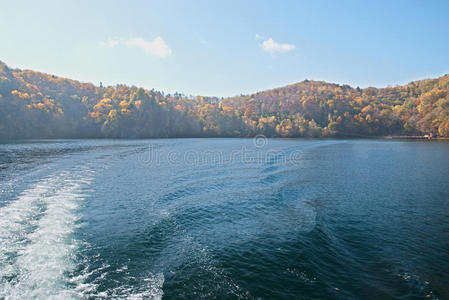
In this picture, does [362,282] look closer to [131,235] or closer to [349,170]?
[131,235]

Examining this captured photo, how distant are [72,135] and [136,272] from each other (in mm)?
113658

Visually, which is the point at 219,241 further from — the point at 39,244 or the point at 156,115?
the point at 156,115

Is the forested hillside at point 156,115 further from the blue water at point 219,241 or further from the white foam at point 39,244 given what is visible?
the white foam at point 39,244

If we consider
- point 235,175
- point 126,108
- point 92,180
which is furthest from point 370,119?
point 92,180

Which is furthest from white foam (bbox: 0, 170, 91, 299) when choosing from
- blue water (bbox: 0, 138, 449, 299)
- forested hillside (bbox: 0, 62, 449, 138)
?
forested hillside (bbox: 0, 62, 449, 138)

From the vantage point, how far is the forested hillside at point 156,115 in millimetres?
93562

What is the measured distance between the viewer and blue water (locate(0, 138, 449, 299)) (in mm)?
7062

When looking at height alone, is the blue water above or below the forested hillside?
below

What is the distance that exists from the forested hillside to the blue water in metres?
92.5

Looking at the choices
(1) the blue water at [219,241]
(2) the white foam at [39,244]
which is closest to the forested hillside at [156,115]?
(1) the blue water at [219,241]

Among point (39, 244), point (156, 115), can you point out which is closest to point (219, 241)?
point (39, 244)

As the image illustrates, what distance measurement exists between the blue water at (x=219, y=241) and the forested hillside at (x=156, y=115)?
92479mm

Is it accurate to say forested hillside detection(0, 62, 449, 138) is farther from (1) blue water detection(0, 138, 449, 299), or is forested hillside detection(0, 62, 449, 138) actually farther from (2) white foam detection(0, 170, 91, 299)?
(2) white foam detection(0, 170, 91, 299)

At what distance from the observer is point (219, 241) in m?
10.1
